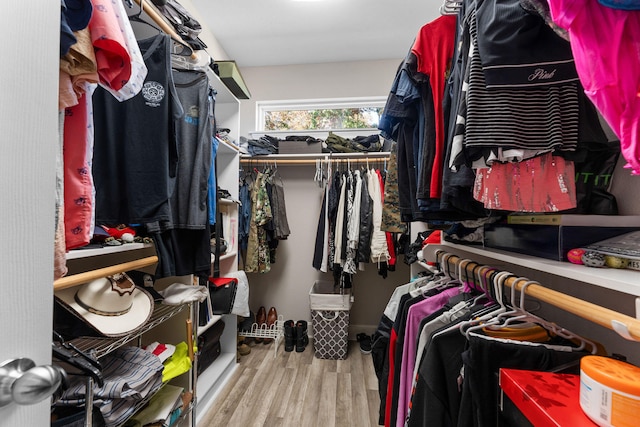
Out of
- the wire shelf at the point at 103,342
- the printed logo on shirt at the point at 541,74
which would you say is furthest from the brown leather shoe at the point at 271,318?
the printed logo on shirt at the point at 541,74

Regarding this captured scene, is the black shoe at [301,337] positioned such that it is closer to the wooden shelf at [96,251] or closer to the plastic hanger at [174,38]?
the wooden shelf at [96,251]

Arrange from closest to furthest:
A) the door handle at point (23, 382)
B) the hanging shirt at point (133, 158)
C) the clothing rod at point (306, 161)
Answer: the door handle at point (23, 382), the hanging shirt at point (133, 158), the clothing rod at point (306, 161)

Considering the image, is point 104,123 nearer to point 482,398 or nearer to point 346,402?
point 482,398

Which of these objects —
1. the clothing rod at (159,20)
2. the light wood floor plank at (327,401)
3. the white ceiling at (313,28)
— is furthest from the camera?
the white ceiling at (313,28)

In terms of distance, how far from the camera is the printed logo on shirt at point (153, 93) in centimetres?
102

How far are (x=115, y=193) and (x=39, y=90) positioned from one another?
26.2 inches

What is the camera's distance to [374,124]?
2.93 m

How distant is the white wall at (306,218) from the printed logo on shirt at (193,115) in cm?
160

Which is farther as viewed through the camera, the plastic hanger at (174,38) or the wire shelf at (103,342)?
the plastic hanger at (174,38)

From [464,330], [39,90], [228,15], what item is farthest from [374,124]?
[39,90]

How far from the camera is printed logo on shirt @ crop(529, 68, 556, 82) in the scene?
58 centimetres

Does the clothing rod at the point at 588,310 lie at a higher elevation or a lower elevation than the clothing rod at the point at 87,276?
higher

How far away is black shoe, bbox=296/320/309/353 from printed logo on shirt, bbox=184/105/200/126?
6.37ft

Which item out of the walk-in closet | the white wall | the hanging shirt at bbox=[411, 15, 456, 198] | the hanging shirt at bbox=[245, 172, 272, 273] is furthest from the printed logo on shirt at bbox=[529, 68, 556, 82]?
the white wall
